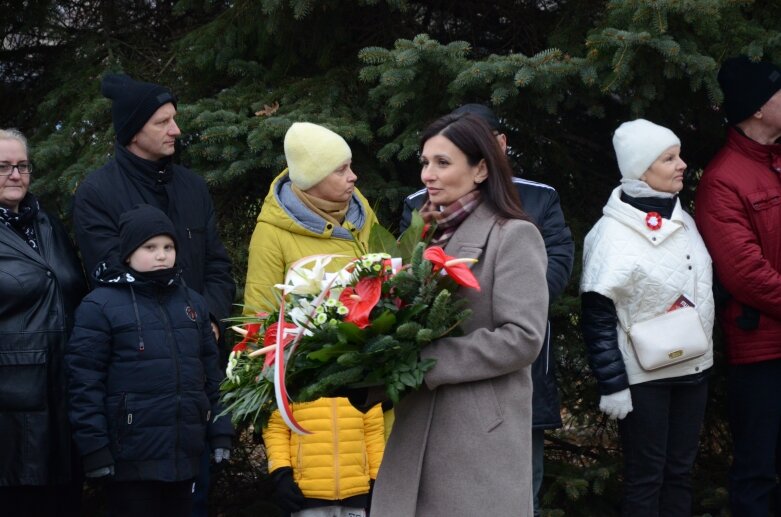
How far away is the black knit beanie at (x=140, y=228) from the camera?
4512 mm

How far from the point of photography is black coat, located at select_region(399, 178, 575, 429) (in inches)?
193

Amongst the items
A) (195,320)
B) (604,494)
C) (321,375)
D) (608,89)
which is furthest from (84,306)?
(604,494)

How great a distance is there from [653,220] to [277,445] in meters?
2.09

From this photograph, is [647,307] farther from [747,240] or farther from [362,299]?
[362,299]

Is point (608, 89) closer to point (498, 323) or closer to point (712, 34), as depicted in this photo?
point (712, 34)

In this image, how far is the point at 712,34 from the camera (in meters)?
5.15

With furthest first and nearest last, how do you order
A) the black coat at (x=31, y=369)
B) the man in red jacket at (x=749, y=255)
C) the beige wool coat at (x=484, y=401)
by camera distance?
the man in red jacket at (x=749, y=255) < the black coat at (x=31, y=369) < the beige wool coat at (x=484, y=401)

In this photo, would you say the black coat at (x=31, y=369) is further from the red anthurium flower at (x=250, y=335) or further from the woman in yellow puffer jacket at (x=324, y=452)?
the red anthurium flower at (x=250, y=335)

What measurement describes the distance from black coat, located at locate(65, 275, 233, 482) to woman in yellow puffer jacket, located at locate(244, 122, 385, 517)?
0.38 meters

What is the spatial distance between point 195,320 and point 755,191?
2879 mm

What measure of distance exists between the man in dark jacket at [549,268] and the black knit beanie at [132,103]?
1.32 metres

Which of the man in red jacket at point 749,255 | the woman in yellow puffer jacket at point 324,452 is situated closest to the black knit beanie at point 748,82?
the man in red jacket at point 749,255

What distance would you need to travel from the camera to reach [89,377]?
4371 mm

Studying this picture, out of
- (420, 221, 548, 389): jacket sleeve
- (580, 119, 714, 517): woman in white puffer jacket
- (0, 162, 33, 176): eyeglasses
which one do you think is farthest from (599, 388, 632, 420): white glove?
(0, 162, 33, 176): eyeglasses
